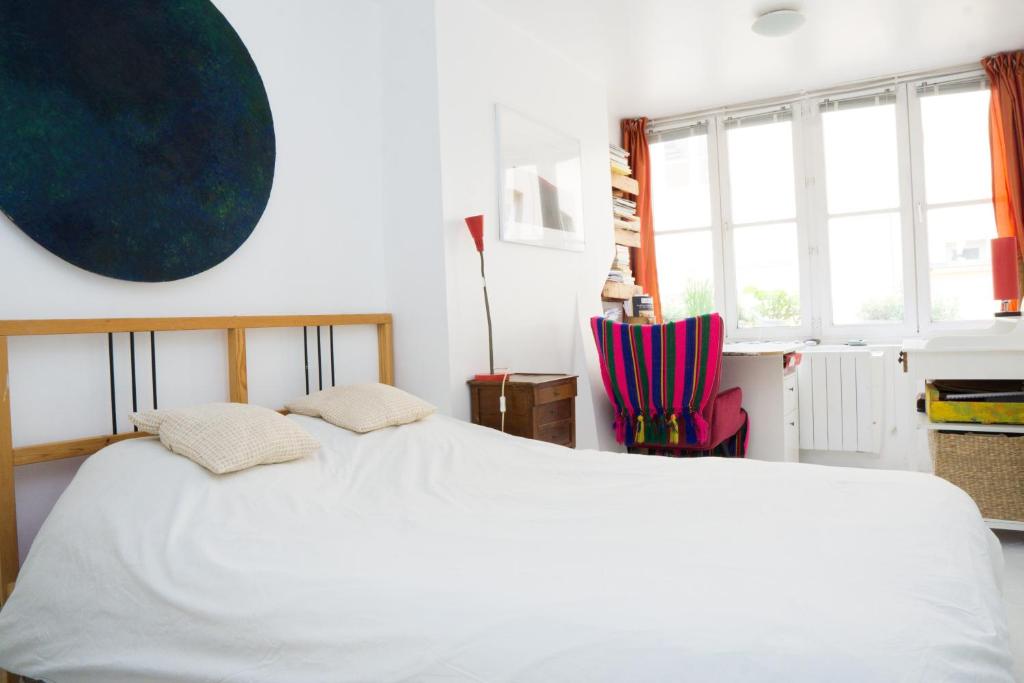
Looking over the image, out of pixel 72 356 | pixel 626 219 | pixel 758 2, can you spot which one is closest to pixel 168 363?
pixel 72 356

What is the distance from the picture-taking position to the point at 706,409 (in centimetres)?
298

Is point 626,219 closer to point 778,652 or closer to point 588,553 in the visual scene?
point 588,553

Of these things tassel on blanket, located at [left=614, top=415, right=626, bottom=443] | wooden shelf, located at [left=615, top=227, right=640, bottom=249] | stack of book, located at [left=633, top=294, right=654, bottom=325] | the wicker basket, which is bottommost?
the wicker basket

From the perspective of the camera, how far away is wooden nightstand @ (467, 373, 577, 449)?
2658 mm

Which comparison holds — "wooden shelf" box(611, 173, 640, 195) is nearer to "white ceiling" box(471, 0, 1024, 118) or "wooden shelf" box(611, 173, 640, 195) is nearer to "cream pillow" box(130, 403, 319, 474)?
"white ceiling" box(471, 0, 1024, 118)

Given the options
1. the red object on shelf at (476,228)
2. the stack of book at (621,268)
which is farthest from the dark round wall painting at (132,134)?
the stack of book at (621,268)

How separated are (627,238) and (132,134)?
10.2 ft

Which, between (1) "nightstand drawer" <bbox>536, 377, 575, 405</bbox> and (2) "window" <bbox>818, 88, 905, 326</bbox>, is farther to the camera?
(2) "window" <bbox>818, 88, 905, 326</bbox>

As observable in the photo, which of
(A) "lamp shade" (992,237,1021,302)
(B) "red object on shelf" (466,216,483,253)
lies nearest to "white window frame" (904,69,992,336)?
(A) "lamp shade" (992,237,1021,302)

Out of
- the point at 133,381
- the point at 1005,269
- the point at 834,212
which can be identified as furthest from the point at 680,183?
the point at 133,381

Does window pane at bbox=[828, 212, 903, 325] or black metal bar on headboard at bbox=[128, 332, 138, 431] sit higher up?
window pane at bbox=[828, 212, 903, 325]

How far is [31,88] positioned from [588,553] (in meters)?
1.78

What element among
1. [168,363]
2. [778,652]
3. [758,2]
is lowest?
[778,652]

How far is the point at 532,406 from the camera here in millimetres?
2643
